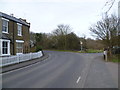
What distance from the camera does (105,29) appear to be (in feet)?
81.9

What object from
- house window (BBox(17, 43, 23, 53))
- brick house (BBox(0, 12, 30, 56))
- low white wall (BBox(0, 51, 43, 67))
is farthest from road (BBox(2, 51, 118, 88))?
house window (BBox(17, 43, 23, 53))

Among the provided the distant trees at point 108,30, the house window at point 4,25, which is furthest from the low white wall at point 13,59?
the distant trees at point 108,30

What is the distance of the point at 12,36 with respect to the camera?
20172 mm

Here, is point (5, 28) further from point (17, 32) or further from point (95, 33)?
point (95, 33)

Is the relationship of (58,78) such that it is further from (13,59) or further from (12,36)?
(12,36)

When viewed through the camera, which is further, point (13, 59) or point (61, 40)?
point (61, 40)

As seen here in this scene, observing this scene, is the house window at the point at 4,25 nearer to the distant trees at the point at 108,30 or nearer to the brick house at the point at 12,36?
the brick house at the point at 12,36

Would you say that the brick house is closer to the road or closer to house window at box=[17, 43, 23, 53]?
house window at box=[17, 43, 23, 53]

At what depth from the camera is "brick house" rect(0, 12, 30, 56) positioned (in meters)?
18.1

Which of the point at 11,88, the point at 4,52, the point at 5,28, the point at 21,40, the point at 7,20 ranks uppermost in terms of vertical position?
the point at 7,20

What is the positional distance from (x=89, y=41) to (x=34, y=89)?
57368mm

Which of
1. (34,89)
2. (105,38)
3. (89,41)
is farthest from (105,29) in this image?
(89,41)

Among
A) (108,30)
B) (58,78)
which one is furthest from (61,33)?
(58,78)

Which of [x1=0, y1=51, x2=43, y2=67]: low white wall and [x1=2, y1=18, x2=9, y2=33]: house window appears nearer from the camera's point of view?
[x1=0, y1=51, x2=43, y2=67]: low white wall
